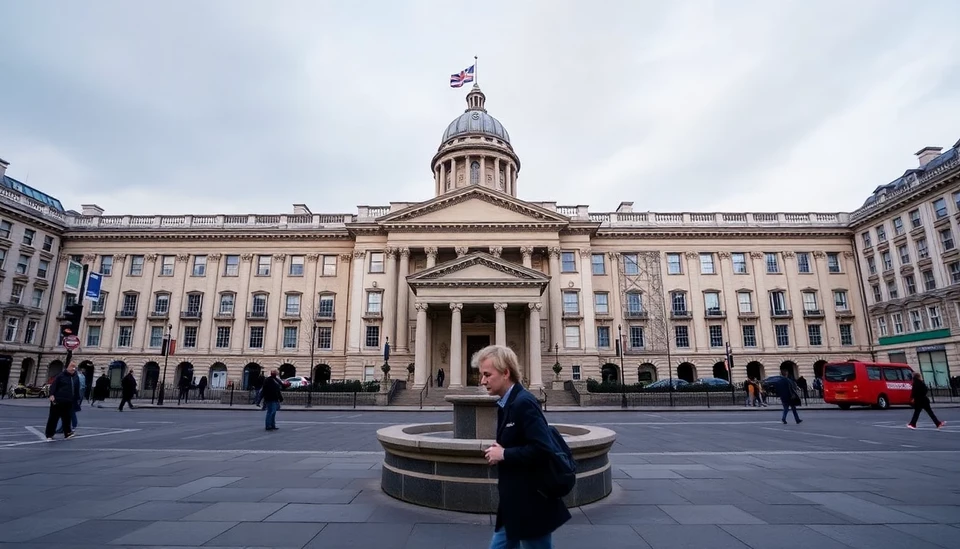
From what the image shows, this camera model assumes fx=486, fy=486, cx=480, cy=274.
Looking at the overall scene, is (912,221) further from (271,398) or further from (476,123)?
(271,398)

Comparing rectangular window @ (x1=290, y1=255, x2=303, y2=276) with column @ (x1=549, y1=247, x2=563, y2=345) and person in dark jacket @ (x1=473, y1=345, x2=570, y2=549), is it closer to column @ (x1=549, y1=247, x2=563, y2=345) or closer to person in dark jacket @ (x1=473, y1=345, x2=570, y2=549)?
column @ (x1=549, y1=247, x2=563, y2=345)

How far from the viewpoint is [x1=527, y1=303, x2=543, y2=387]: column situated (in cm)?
3381

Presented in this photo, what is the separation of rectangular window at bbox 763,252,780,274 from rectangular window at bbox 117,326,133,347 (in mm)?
58446

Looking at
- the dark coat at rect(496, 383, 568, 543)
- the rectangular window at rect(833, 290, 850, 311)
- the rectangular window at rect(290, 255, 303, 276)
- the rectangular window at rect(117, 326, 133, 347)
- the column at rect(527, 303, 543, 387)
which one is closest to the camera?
the dark coat at rect(496, 383, 568, 543)

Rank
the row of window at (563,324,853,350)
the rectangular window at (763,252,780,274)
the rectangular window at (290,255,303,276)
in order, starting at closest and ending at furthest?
the row of window at (563,324,853,350) → the rectangular window at (763,252,780,274) → the rectangular window at (290,255,303,276)

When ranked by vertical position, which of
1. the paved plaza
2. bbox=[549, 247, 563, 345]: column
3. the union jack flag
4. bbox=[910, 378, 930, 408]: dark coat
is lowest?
the paved plaza

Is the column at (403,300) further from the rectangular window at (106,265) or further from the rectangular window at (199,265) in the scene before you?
the rectangular window at (106,265)

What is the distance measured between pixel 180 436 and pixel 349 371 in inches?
1058

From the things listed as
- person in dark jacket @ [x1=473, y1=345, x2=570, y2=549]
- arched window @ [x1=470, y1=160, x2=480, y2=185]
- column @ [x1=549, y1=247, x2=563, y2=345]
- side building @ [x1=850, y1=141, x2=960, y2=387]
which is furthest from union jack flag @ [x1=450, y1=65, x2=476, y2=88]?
person in dark jacket @ [x1=473, y1=345, x2=570, y2=549]

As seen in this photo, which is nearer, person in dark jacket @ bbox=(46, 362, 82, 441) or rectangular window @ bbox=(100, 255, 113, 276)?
person in dark jacket @ bbox=(46, 362, 82, 441)

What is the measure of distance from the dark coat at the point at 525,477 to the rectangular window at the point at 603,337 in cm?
4116

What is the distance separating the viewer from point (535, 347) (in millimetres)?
34188

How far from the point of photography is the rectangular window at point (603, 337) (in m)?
42.7

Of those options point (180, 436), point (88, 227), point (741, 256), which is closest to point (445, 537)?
point (180, 436)
